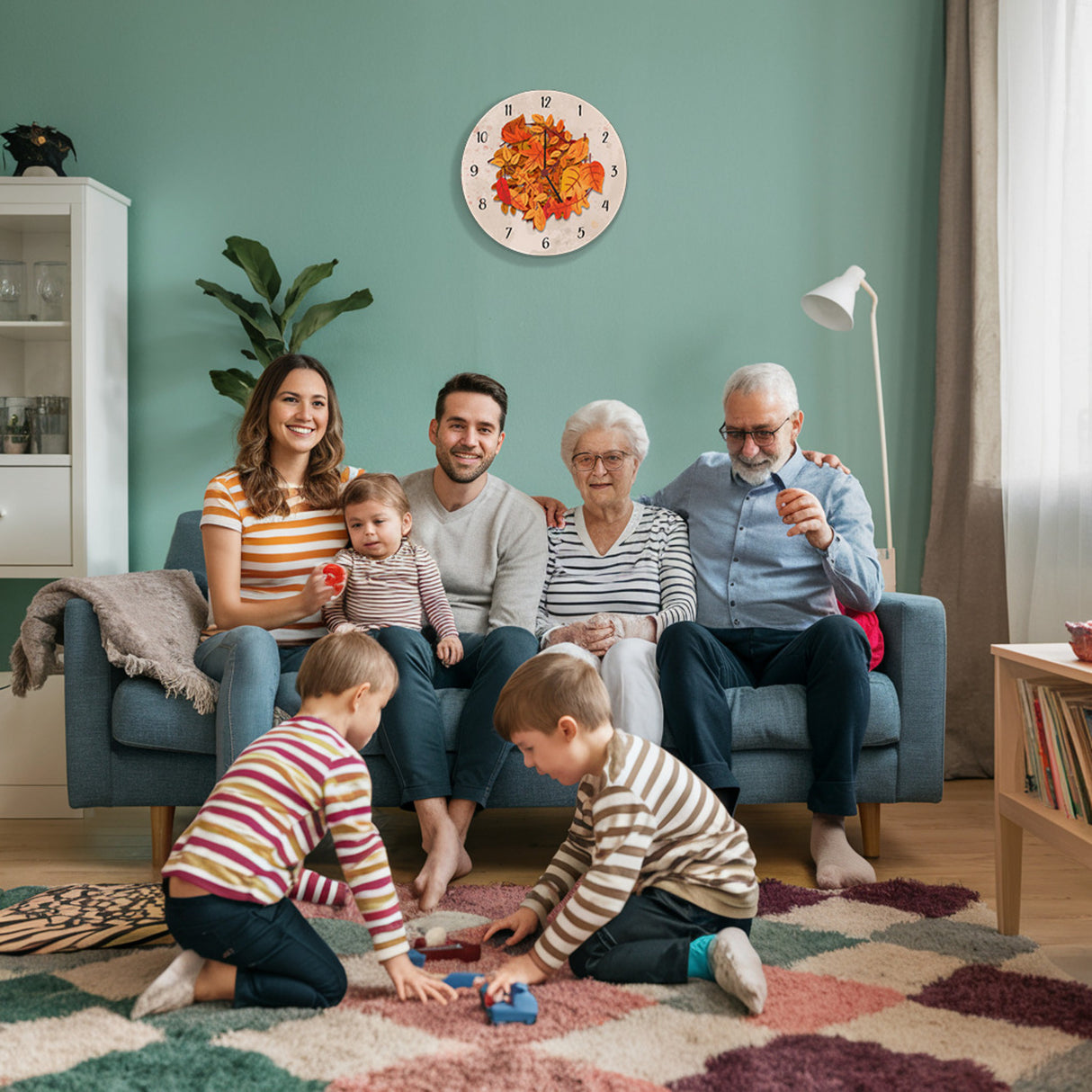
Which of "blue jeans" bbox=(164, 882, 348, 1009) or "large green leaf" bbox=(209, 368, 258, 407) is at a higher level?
"large green leaf" bbox=(209, 368, 258, 407)

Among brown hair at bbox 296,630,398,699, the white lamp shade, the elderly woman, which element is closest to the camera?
brown hair at bbox 296,630,398,699

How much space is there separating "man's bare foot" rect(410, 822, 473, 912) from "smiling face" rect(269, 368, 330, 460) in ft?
3.07

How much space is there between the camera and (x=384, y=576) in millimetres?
2299

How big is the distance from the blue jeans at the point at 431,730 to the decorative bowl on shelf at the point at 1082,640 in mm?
1043

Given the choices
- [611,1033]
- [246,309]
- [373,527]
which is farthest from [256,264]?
[611,1033]

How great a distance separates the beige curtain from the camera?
3051 millimetres

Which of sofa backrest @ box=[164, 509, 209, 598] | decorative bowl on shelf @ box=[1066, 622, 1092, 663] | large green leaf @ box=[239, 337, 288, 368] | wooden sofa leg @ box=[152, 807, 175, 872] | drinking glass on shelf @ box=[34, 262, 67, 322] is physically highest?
drinking glass on shelf @ box=[34, 262, 67, 322]

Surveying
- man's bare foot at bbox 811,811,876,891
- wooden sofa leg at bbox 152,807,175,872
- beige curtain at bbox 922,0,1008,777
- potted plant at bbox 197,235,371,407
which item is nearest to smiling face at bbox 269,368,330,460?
Result: potted plant at bbox 197,235,371,407

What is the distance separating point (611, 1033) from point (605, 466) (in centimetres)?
135

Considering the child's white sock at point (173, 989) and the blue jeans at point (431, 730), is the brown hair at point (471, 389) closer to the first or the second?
the blue jeans at point (431, 730)

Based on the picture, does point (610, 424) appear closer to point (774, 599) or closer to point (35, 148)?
point (774, 599)

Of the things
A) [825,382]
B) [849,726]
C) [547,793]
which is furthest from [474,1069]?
[825,382]

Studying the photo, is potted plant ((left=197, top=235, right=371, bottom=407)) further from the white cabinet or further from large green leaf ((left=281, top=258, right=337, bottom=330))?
the white cabinet

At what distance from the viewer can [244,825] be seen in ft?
4.51
